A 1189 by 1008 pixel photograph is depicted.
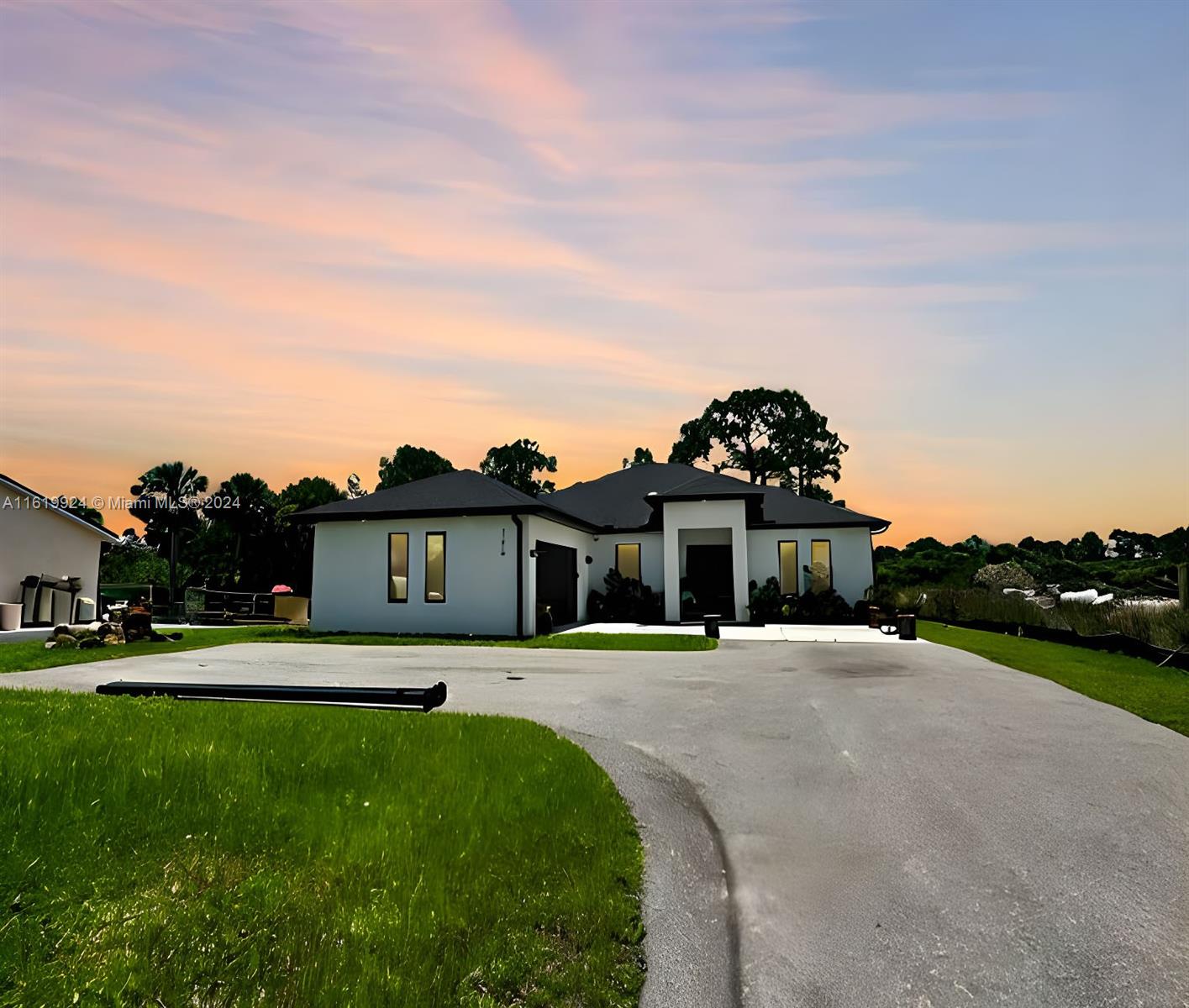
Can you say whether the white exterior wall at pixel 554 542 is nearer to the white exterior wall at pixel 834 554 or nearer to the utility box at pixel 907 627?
the white exterior wall at pixel 834 554

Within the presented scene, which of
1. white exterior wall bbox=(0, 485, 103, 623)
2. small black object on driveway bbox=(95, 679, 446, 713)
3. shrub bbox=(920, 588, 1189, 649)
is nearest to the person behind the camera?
small black object on driveway bbox=(95, 679, 446, 713)

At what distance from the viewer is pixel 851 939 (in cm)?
345

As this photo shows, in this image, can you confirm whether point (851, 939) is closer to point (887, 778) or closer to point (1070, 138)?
point (887, 778)

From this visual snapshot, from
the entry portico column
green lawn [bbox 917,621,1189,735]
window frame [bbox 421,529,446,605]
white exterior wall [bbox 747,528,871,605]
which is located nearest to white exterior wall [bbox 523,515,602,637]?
window frame [bbox 421,529,446,605]

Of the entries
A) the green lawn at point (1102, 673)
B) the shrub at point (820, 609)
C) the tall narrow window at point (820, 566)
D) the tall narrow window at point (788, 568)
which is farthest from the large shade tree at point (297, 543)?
the green lawn at point (1102, 673)

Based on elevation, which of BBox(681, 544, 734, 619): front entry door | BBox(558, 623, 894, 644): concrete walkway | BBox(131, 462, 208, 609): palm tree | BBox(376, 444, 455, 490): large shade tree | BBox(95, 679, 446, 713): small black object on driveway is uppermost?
BBox(376, 444, 455, 490): large shade tree

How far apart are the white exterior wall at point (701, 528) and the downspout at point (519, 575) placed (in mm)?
6211

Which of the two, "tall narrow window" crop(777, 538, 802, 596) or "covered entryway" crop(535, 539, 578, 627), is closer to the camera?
"covered entryway" crop(535, 539, 578, 627)

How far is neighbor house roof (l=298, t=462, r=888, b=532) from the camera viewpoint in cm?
1972

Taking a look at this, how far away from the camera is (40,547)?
70.0 ft

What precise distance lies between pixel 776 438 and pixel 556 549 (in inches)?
947

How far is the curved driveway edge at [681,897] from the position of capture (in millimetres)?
3129

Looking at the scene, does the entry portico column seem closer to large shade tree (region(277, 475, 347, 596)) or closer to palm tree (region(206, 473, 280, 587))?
large shade tree (region(277, 475, 347, 596))

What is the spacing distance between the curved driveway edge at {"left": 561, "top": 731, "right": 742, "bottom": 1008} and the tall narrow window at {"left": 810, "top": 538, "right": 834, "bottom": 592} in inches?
805
